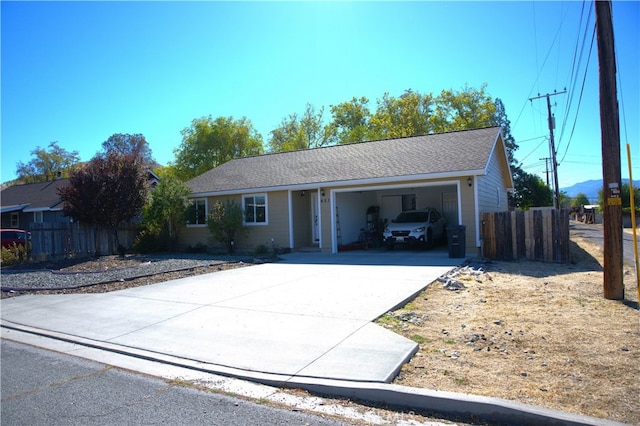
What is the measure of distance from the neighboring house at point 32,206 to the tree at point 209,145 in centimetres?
1164

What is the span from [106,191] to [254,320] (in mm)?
13586

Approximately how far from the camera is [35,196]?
3200 centimetres

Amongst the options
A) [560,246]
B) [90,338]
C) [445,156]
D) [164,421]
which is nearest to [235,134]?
[445,156]

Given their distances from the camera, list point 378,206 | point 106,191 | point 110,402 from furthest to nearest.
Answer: point 378,206
point 106,191
point 110,402

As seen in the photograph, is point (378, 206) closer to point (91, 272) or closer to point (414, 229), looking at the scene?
point (414, 229)

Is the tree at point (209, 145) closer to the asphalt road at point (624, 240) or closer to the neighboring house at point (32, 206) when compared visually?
the neighboring house at point (32, 206)

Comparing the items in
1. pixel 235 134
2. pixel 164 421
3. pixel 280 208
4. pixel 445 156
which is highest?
pixel 235 134

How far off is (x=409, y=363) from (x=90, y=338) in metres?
4.93

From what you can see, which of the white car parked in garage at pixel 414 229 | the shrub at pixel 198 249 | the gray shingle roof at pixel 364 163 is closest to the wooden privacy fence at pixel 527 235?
the gray shingle roof at pixel 364 163

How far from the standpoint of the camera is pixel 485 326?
621 centimetres

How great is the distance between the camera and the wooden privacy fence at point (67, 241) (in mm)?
16625

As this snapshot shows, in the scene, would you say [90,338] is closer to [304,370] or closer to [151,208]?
[304,370]

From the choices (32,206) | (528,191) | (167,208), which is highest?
(528,191)

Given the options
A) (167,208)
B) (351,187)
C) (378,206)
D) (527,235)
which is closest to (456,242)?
(527,235)
